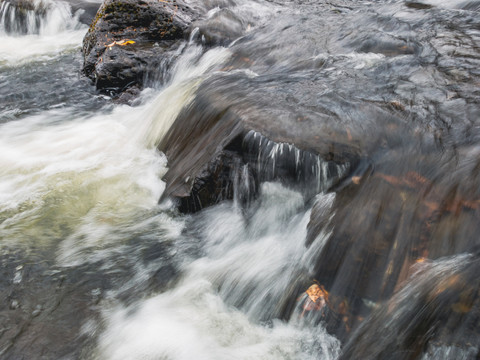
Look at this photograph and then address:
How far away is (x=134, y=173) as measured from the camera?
5074 mm

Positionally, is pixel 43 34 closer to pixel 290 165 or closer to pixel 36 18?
pixel 36 18

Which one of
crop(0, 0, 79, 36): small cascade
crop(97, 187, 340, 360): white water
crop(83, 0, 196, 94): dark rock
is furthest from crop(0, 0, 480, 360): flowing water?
crop(0, 0, 79, 36): small cascade

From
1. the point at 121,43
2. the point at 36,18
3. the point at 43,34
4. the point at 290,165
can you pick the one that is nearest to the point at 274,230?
the point at 290,165

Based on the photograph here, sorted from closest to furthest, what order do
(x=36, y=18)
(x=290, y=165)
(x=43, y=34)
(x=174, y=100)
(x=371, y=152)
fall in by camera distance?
(x=371, y=152) < (x=290, y=165) < (x=174, y=100) < (x=43, y=34) < (x=36, y=18)

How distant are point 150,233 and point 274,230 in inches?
49.7

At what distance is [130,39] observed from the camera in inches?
310

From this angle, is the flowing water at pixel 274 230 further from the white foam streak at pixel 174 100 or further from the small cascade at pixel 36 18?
the small cascade at pixel 36 18

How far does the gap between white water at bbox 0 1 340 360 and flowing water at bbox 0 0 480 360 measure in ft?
0.05

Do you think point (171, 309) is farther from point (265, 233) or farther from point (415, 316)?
point (415, 316)

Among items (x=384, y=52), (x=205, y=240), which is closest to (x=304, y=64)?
(x=384, y=52)

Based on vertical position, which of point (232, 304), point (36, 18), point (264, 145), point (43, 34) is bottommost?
point (232, 304)

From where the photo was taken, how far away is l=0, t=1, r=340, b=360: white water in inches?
121

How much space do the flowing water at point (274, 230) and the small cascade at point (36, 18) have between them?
6023 mm

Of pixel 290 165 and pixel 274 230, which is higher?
pixel 290 165
